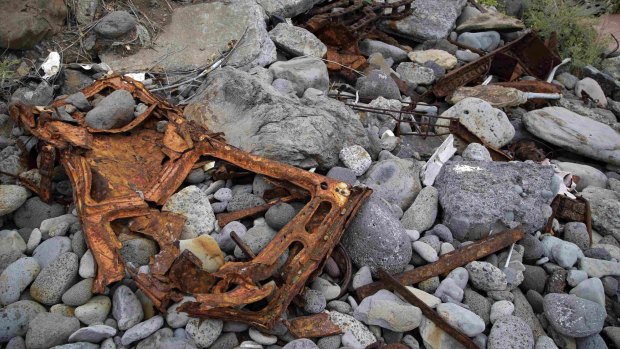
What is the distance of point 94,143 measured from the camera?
13.1 ft

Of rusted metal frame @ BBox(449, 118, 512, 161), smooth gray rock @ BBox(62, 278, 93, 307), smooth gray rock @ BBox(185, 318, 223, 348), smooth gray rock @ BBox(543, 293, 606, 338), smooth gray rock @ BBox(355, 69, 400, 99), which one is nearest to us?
smooth gray rock @ BBox(185, 318, 223, 348)

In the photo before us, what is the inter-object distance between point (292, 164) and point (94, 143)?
1616 mm

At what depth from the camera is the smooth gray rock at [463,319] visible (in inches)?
125

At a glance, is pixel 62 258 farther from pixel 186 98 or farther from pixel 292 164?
pixel 186 98

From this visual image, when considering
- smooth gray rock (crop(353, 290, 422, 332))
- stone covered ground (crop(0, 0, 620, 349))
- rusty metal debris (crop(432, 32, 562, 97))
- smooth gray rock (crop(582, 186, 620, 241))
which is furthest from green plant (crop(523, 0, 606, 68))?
smooth gray rock (crop(353, 290, 422, 332))

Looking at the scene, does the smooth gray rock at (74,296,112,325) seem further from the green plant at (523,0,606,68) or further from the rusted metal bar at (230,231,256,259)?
the green plant at (523,0,606,68)

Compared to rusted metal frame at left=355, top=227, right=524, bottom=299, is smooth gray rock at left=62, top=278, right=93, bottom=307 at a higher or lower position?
higher

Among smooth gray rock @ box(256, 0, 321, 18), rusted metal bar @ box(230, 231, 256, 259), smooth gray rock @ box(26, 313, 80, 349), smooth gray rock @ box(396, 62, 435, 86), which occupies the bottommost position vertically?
smooth gray rock @ box(396, 62, 435, 86)

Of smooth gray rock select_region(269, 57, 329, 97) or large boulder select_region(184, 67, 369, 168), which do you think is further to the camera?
smooth gray rock select_region(269, 57, 329, 97)

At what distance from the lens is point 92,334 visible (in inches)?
113

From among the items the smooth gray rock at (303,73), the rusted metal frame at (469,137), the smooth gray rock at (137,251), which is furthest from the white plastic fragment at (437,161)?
the smooth gray rock at (137,251)

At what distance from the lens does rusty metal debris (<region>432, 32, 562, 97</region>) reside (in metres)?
6.27

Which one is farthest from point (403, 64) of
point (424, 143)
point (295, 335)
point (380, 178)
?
point (295, 335)

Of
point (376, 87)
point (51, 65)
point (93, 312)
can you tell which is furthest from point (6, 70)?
point (376, 87)
